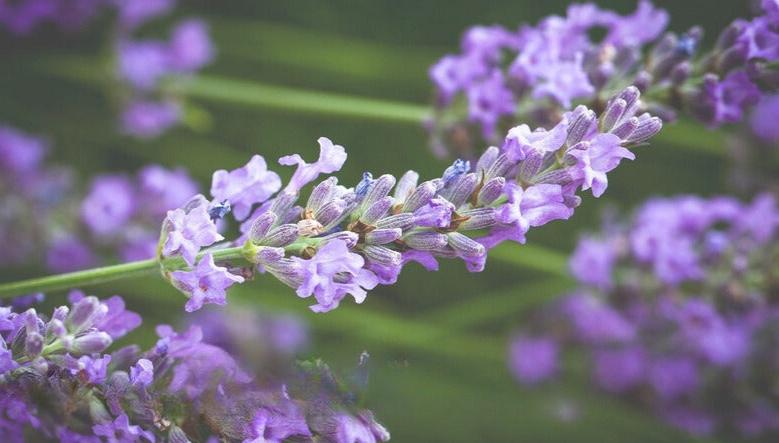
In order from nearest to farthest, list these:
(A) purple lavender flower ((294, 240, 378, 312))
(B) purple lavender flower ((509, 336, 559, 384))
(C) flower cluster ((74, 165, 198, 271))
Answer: (A) purple lavender flower ((294, 240, 378, 312))
(C) flower cluster ((74, 165, 198, 271))
(B) purple lavender flower ((509, 336, 559, 384))

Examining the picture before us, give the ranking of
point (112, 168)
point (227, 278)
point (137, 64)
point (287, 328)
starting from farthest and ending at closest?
point (112, 168) < point (287, 328) < point (137, 64) < point (227, 278)

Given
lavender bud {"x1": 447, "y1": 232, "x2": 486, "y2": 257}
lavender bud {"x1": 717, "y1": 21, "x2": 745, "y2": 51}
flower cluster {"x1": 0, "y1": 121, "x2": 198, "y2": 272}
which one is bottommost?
flower cluster {"x1": 0, "y1": 121, "x2": 198, "y2": 272}

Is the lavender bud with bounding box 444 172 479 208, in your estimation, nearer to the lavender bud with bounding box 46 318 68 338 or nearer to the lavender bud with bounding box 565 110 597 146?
the lavender bud with bounding box 565 110 597 146

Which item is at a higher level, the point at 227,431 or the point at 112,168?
the point at 112,168

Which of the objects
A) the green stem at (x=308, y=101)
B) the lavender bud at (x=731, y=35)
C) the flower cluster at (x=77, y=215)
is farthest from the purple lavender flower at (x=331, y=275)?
the flower cluster at (x=77, y=215)

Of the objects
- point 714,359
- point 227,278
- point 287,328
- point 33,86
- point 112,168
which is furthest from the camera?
point 112,168

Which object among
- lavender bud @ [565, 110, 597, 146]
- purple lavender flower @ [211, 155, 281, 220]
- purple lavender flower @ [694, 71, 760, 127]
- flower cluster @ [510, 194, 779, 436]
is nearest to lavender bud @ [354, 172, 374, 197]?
purple lavender flower @ [211, 155, 281, 220]

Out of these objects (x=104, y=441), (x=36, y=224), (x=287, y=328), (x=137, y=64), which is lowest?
(x=104, y=441)

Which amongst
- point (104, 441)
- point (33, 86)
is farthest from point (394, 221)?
point (33, 86)

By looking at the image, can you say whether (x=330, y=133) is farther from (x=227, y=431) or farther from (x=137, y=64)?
(x=227, y=431)
